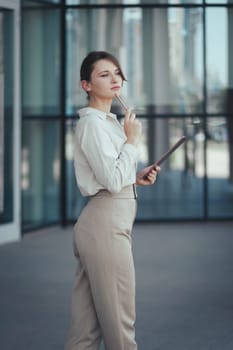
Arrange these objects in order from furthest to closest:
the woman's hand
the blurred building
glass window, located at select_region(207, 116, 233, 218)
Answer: glass window, located at select_region(207, 116, 233, 218), the blurred building, the woman's hand

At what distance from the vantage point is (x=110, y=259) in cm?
402

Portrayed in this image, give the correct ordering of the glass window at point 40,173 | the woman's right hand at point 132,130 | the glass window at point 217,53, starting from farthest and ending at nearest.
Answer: the glass window at point 217,53
the glass window at point 40,173
the woman's right hand at point 132,130

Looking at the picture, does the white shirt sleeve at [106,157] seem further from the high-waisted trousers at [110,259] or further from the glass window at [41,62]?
the glass window at [41,62]

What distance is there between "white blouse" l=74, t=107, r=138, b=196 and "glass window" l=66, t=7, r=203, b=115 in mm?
9699

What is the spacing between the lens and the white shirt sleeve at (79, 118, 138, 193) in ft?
12.8

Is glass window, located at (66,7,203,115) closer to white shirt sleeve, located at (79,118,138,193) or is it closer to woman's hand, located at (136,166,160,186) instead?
woman's hand, located at (136,166,160,186)

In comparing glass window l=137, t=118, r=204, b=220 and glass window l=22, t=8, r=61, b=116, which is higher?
glass window l=22, t=8, r=61, b=116

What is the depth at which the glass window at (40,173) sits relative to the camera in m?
12.8

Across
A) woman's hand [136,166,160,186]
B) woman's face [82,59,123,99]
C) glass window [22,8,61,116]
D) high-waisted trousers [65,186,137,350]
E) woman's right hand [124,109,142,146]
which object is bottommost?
high-waisted trousers [65,186,137,350]

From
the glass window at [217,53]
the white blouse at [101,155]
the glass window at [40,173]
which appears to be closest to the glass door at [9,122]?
the glass window at [40,173]

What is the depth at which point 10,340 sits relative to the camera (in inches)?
242

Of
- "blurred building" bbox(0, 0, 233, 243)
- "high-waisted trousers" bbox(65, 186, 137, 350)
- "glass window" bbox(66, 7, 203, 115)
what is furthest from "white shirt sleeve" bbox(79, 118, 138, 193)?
"glass window" bbox(66, 7, 203, 115)

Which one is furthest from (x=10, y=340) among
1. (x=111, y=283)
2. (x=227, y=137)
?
(x=227, y=137)

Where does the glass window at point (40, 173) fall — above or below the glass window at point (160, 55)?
below
